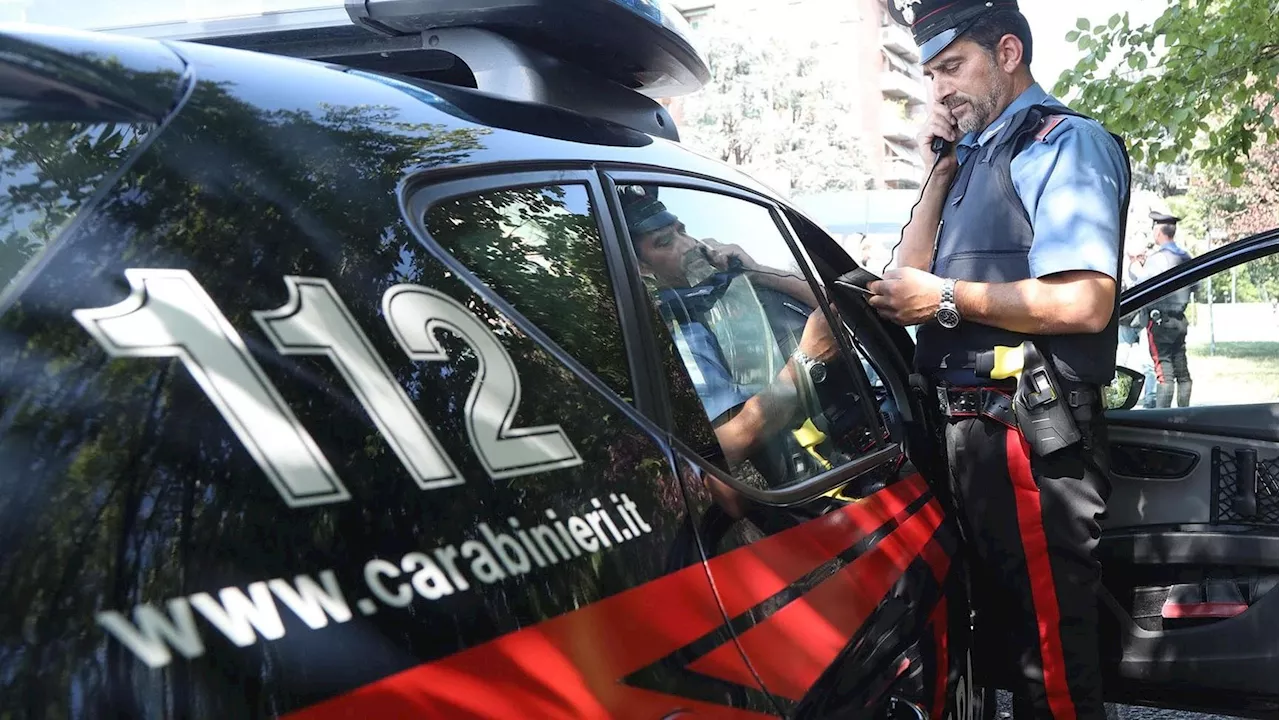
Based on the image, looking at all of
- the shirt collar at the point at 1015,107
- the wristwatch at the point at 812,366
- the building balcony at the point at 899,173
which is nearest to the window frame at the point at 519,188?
the wristwatch at the point at 812,366

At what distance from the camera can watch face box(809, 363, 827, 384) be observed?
1900mm

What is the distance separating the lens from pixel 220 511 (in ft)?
2.50

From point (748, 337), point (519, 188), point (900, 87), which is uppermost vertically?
point (519, 188)

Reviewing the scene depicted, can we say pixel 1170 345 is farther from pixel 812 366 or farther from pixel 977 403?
pixel 812 366

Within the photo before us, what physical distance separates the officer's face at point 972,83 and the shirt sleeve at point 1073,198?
0.77 feet

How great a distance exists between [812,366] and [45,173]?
135 cm

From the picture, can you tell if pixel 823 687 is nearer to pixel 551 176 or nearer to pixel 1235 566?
pixel 551 176

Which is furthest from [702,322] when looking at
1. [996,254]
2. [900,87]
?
[900,87]

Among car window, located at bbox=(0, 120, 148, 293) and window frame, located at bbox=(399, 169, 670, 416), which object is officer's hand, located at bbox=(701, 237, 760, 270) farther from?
car window, located at bbox=(0, 120, 148, 293)

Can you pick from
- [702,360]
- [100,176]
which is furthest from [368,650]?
[702,360]

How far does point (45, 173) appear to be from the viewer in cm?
84

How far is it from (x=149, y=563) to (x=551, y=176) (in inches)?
27.2

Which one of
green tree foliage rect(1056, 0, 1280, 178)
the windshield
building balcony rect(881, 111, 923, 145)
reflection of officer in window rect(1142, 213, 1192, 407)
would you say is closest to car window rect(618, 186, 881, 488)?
the windshield

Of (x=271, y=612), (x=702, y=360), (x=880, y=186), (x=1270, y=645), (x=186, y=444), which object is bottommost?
(x=880, y=186)
